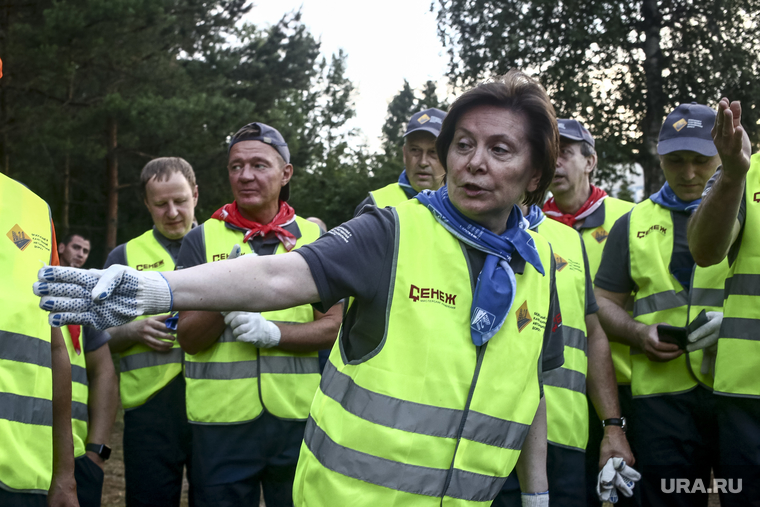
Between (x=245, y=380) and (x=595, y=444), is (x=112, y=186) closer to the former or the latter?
(x=245, y=380)

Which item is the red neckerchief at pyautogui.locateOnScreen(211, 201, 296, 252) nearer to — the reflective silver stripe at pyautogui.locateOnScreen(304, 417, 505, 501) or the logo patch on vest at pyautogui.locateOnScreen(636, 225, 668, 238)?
the reflective silver stripe at pyautogui.locateOnScreen(304, 417, 505, 501)

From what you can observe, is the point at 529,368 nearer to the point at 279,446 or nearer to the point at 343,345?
the point at 343,345

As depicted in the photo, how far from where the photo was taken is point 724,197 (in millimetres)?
2766

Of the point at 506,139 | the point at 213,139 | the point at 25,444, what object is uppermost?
the point at 213,139

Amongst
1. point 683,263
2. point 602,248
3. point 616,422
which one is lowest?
point 616,422

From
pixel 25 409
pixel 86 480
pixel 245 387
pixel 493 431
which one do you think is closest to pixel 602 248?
pixel 245 387

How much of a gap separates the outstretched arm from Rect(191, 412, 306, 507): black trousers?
6.76 feet

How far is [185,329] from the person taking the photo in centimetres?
338

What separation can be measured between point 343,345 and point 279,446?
1470 mm

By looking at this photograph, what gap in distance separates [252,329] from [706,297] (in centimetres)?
228

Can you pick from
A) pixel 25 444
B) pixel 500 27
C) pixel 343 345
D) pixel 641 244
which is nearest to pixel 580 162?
pixel 641 244

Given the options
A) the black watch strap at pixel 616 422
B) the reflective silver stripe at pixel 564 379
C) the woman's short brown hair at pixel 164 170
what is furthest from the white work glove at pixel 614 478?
the woman's short brown hair at pixel 164 170

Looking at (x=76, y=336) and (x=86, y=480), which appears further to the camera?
(x=86, y=480)

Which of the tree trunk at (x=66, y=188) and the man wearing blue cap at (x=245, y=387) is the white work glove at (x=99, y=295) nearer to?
the man wearing blue cap at (x=245, y=387)
